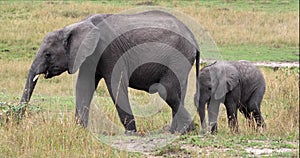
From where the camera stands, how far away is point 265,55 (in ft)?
64.4

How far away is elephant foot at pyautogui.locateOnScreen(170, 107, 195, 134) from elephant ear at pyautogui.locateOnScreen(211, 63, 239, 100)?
642mm

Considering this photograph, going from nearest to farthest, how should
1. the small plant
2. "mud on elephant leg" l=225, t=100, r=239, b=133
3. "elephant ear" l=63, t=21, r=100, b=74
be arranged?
the small plant
"elephant ear" l=63, t=21, r=100, b=74
"mud on elephant leg" l=225, t=100, r=239, b=133

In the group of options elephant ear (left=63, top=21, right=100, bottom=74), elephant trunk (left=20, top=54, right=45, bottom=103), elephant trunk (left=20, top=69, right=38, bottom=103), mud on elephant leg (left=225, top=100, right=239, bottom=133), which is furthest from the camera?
mud on elephant leg (left=225, top=100, right=239, bottom=133)

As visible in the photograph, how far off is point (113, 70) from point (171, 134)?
3.64 feet

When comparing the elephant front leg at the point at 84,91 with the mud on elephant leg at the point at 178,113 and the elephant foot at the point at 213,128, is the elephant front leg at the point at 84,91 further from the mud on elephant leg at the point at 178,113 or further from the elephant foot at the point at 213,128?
the elephant foot at the point at 213,128

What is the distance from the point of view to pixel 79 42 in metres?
8.87

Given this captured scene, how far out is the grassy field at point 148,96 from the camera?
24.9 ft

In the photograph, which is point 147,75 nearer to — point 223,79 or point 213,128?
point 213,128

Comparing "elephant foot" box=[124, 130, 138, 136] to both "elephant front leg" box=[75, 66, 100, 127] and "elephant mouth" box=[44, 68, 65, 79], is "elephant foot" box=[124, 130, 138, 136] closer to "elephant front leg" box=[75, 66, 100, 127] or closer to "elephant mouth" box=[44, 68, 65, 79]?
"elephant front leg" box=[75, 66, 100, 127]

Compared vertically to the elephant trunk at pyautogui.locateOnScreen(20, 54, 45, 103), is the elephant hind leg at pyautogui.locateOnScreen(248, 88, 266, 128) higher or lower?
lower

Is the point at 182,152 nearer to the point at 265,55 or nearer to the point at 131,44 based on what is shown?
the point at 131,44

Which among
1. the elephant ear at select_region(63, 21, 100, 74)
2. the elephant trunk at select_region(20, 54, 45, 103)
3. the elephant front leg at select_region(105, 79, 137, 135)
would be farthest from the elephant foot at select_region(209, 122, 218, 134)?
the elephant trunk at select_region(20, 54, 45, 103)

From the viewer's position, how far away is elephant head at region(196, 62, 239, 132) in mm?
9641

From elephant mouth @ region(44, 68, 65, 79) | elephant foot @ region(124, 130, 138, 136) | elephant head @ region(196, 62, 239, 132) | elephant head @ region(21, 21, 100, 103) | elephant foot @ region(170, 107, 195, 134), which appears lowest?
elephant foot @ region(124, 130, 138, 136)
